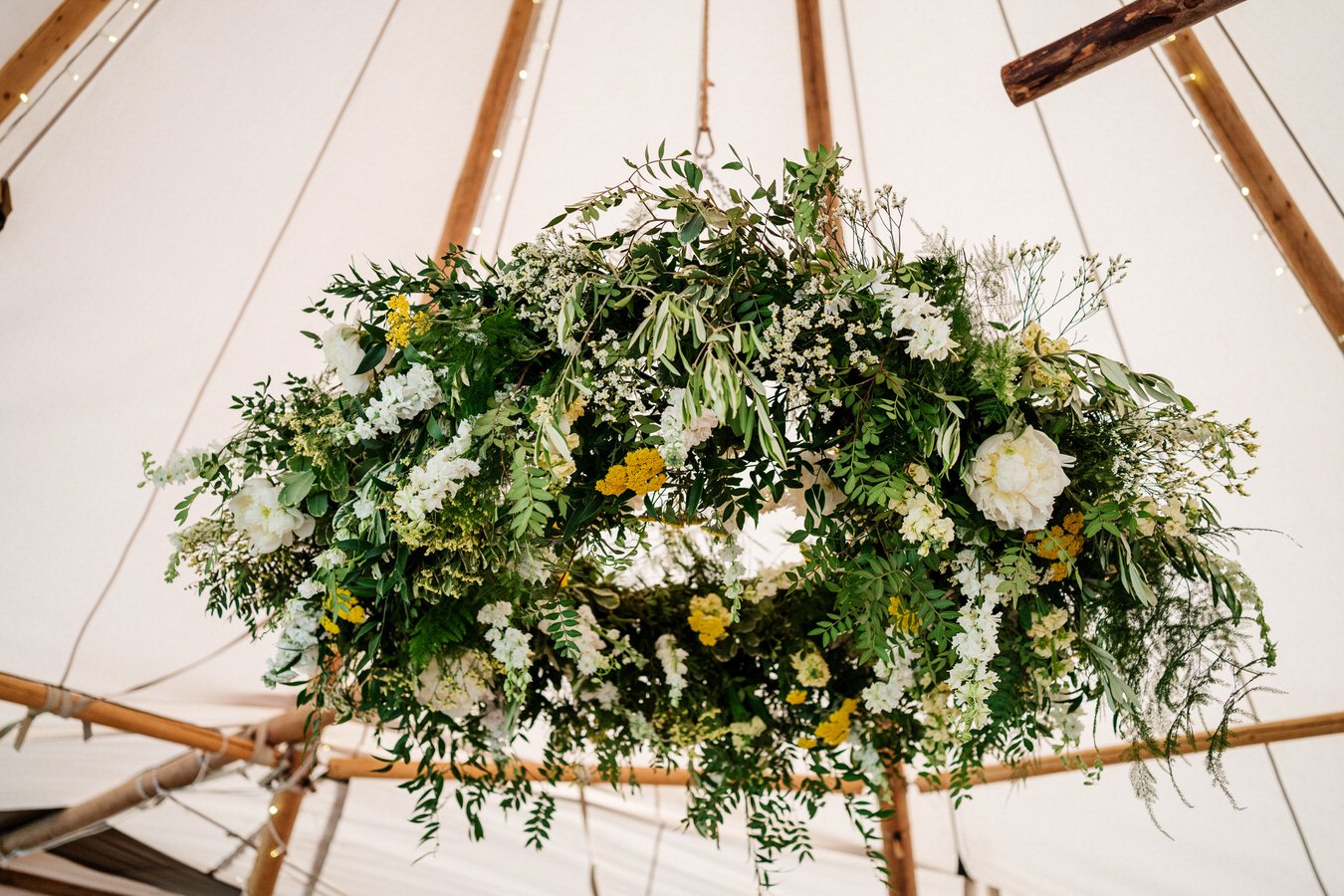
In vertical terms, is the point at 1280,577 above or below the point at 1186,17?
below

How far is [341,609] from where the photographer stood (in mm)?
1290

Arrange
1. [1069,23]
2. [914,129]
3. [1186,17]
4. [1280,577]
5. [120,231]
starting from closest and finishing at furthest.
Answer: [1186,17], [120,231], [1280,577], [1069,23], [914,129]

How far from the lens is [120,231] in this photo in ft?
8.10

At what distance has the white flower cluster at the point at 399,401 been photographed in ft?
4.18

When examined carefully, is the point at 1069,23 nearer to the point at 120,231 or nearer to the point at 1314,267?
the point at 1314,267

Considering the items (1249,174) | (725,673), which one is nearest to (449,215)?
(725,673)

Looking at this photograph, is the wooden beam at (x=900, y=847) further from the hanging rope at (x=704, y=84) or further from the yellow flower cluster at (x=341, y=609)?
the yellow flower cluster at (x=341, y=609)

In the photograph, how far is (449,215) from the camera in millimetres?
3148

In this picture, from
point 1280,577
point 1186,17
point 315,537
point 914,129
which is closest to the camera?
point 315,537

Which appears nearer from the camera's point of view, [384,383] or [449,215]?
[384,383]

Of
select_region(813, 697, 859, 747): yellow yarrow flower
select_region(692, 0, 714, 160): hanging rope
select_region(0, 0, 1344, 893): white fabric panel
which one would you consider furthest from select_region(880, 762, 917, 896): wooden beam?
select_region(692, 0, 714, 160): hanging rope

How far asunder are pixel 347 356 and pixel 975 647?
0.98 metres

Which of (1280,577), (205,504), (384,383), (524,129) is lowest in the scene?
(384,383)

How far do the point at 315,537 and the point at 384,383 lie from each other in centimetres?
30
